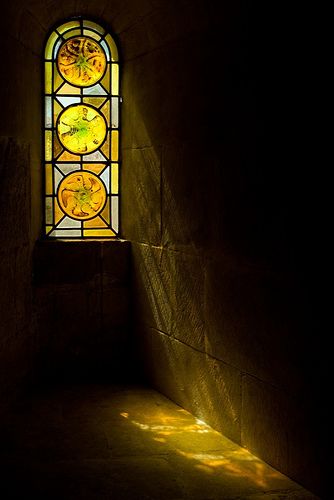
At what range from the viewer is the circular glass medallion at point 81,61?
5.05m

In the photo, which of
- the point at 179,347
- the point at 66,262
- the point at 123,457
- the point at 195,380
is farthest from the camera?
the point at 66,262

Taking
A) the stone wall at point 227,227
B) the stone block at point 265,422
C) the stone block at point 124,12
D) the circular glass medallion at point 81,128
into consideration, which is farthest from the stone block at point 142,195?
the stone block at point 265,422

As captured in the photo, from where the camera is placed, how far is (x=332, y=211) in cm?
296

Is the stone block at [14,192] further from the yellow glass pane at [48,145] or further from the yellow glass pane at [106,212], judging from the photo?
the yellow glass pane at [106,212]

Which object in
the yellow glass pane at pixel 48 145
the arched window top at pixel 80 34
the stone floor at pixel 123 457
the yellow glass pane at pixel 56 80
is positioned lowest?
the stone floor at pixel 123 457

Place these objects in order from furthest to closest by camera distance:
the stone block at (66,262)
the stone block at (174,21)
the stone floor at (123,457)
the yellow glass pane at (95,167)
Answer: the yellow glass pane at (95,167) → the stone block at (66,262) → the stone block at (174,21) → the stone floor at (123,457)

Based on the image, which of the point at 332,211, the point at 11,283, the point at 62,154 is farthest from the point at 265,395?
the point at 62,154

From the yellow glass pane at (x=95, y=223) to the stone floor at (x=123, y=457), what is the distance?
4.19ft

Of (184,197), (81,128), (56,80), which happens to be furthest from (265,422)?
(56,80)

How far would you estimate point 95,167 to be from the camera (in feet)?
17.0

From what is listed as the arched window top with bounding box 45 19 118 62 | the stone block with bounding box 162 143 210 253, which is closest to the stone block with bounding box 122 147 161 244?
the stone block with bounding box 162 143 210 253

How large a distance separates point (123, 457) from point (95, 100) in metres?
2.66

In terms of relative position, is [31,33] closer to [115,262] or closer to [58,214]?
[58,214]

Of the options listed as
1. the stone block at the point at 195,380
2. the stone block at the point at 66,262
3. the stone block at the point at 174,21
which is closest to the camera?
the stone block at the point at 195,380
